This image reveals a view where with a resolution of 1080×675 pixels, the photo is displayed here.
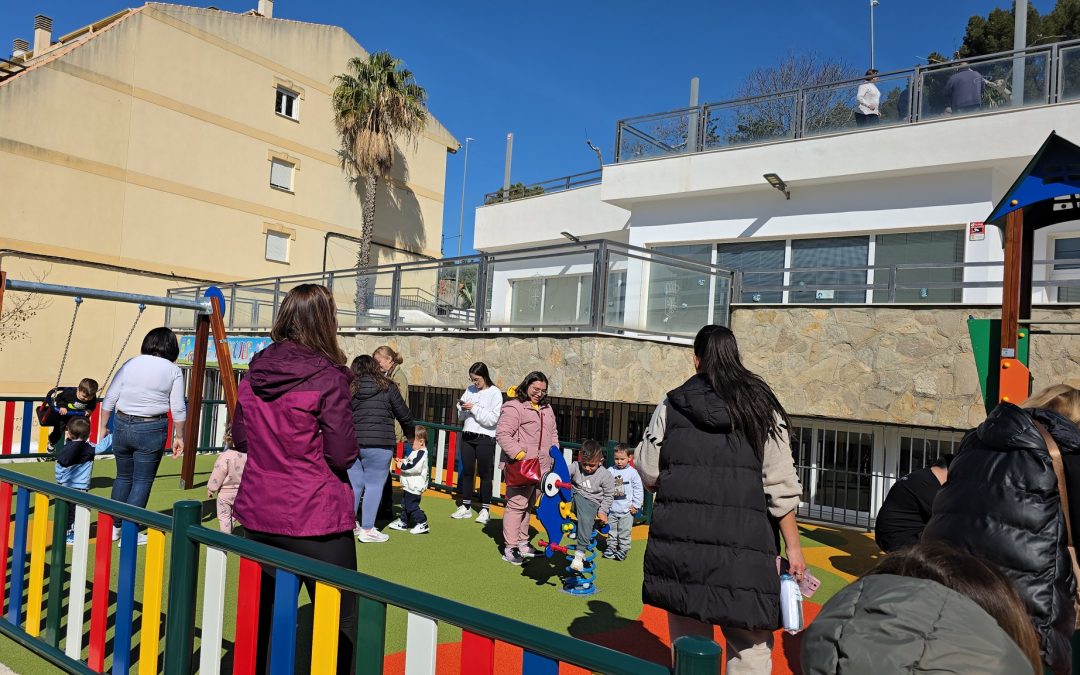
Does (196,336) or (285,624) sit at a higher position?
(196,336)

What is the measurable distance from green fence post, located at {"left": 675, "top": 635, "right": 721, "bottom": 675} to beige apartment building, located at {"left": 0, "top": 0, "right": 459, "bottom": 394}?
77.9 feet

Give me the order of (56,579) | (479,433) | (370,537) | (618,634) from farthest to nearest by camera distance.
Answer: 1. (479,433)
2. (370,537)
3. (618,634)
4. (56,579)

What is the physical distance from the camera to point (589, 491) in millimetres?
6465

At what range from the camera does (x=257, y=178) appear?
26328 mm

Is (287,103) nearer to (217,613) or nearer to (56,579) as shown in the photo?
(56,579)

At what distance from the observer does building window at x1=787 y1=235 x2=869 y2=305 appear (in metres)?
13.4

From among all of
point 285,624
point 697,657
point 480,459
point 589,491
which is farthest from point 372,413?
point 697,657

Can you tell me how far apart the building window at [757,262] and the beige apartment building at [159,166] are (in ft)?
55.6

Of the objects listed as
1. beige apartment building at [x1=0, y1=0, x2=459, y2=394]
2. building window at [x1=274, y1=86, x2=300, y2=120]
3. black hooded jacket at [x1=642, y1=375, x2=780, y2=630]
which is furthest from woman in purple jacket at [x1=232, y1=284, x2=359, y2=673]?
building window at [x1=274, y1=86, x2=300, y2=120]

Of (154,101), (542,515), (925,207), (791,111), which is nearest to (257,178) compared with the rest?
(154,101)

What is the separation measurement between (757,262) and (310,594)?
43.9ft

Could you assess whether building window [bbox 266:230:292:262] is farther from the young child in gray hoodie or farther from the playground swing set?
the young child in gray hoodie

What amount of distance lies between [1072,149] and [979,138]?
8.32 metres

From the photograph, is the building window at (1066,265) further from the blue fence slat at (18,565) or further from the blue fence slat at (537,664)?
the blue fence slat at (18,565)
